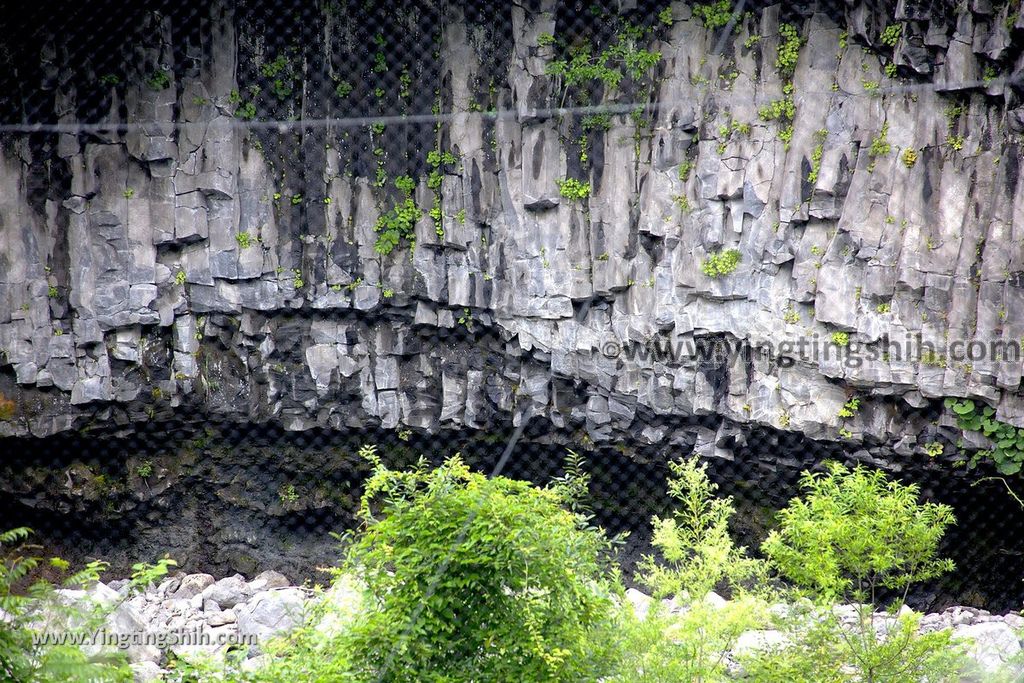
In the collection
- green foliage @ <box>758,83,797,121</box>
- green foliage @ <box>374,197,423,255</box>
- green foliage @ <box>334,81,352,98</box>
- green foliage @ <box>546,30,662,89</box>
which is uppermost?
green foliage @ <box>546,30,662,89</box>

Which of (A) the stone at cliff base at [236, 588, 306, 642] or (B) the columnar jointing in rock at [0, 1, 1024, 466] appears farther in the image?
(B) the columnar jointing in rock at [0, 1, 1024, 466]

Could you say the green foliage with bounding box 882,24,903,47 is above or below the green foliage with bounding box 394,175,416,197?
above

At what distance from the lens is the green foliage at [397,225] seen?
4742 millimetres

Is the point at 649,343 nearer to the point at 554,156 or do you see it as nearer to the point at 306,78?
the point at 554,156

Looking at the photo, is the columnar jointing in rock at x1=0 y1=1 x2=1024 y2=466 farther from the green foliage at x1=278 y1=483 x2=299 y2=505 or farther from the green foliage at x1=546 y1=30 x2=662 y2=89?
the green foliage at x1=278 y1=483 x2=299 y2=505

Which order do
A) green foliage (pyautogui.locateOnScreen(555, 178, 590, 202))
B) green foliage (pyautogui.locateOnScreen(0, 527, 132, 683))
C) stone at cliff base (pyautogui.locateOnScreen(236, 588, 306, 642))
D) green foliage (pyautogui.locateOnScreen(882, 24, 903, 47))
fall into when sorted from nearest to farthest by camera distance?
green foliage (pyautogui.locateOnScreen(0, 527, 132, 683))
stone at cliff base (pyautogui.locateOnScreen(236, 588, 306, 642))
green foliage (pyautogui.locateOnScreen(882, 24, 903, 47))
green foliage (pyautogui.locateOnScreen(555, 178, 590, 202))

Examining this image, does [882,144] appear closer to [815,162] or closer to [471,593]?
[815,162]

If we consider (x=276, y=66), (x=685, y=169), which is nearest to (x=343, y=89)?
(x=276, y=66)

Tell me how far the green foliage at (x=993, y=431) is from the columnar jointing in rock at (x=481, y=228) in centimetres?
7

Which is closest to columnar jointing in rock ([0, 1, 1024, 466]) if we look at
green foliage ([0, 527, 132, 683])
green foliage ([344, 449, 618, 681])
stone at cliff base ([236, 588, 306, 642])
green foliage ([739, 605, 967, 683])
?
stone at cliff base ([236, 588, 306, 642])

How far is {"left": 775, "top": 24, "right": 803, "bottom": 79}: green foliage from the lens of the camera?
4.33 m

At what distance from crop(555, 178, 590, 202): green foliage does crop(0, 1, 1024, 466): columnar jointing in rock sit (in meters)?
0.01

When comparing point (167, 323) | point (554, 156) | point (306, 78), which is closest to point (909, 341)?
point (554, 156)

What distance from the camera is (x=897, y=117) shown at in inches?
165
